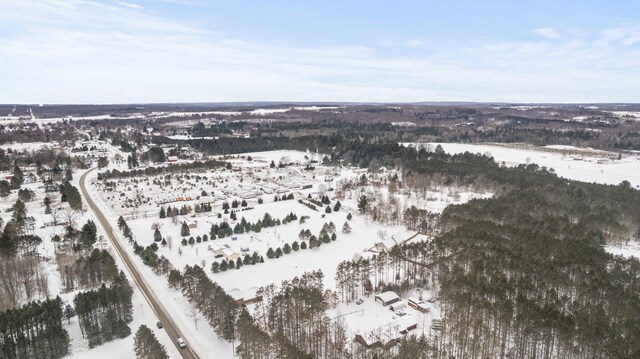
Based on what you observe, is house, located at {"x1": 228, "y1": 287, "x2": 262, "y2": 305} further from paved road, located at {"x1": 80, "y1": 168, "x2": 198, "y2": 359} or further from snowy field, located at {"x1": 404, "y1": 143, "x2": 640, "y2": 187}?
snowy field, located at {"x1": 404, "y1": 143, "x2": 640, "y2": 187}

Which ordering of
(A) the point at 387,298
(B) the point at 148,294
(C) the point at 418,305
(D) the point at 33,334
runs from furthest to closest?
(B) the point at 148,294 → (A) the point at 387,298 → (C) the point at 418,305 → (D) the point at 33,334

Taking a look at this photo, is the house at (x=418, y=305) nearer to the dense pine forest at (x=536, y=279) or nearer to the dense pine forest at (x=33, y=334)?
the dense pine forest at (x=536, y=279)

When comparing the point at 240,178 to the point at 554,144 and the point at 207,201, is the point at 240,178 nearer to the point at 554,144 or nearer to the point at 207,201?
the point at 207,201

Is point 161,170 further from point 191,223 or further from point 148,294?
point 148,294

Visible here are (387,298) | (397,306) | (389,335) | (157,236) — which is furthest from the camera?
(157,236)

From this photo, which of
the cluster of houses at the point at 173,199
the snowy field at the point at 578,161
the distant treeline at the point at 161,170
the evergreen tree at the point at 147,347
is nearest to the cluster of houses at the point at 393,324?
the evergreen tree at the point at 147,347

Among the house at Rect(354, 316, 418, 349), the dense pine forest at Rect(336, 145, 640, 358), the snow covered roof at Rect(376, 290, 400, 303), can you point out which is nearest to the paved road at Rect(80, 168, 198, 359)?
the house at Rect(354, 316, 418, 349)

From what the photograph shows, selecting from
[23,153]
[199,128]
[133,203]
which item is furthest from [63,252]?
[199,128]

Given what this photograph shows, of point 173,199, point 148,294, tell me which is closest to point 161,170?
point 173,199
